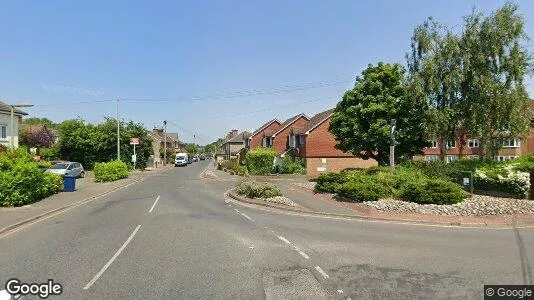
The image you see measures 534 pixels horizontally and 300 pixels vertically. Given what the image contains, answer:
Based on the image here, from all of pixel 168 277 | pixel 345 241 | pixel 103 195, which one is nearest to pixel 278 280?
pixel 168 277

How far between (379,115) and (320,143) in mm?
16174

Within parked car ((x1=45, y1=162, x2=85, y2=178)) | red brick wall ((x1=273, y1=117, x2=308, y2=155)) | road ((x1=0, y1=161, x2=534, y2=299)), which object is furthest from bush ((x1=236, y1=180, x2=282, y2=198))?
red brick wall ((x1=273, y1=117, x2=308, y2=155))

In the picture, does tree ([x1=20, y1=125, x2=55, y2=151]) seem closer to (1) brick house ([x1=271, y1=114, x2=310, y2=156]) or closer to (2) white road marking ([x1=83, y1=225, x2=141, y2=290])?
(1) brick house ([x1=271, y1=114, x2=310, y2=156])

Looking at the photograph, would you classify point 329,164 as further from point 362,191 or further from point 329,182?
point 362,191

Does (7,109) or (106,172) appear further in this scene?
(7,109)

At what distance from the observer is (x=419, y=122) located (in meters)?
29.3

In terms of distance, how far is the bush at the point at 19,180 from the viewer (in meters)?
21.0

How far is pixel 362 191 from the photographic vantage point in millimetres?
20750

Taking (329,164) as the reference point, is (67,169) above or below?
below

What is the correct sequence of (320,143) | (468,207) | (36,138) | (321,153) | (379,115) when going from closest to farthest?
(468,207) → (379,115) → (321,153) → (320,143) → (36,138)

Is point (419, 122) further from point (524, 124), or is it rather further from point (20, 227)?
point (20, 227)

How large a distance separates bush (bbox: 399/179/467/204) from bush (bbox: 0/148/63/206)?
18951 millimetres

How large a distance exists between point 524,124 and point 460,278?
818 inches

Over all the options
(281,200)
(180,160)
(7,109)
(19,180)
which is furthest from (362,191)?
(180,160)
